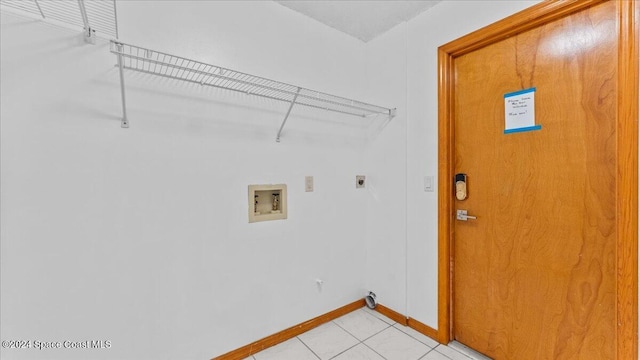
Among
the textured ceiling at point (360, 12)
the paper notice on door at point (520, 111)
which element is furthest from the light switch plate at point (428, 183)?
the textured ceiling at point (360, 12)

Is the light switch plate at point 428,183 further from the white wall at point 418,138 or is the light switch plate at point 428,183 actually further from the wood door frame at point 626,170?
the wood door frame at point 626,170

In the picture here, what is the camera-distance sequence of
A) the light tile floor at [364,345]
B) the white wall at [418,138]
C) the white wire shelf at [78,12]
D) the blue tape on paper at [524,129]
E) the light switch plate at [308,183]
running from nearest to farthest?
the white wire shelf at [78,12]
the blue tape on paper at [524,129]
the light tile floor at [364,345]
the white wall at [418,138]
the light switch plate at [308,183]

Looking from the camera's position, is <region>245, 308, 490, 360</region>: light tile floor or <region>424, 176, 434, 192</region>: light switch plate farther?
<region>424, 176, 434, 192</region>: light switch plate

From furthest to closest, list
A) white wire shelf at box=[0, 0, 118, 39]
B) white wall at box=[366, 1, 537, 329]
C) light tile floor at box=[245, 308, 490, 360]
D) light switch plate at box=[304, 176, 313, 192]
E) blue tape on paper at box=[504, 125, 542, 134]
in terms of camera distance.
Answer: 1. light switch plate at box=[304, 176, 313, 192]
2. white wall at box=[366, 1, 537, 329]
3. light tile floor at box=[245, 308, 490, 360]
4. blue tape on paper at box=[504, 125, 542, 134]
5. white wire shelf at box=[0, 0, 118, 39]

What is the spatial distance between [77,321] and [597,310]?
246cm

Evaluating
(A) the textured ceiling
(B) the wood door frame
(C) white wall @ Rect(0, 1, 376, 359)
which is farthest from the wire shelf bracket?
(B) the wood door frame

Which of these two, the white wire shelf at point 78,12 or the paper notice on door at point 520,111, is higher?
the white wire shelf at point 78,12

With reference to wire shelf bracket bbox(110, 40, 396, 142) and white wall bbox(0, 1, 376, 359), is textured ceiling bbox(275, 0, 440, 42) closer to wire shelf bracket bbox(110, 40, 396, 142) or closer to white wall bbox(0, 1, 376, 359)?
white wall bbox(0, 1, 376, 359)

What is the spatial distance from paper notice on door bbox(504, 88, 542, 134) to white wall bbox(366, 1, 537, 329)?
41 centimetres

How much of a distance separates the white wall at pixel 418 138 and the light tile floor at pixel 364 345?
0.50 feet

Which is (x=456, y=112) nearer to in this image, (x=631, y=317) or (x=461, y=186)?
(x=461, y=186)

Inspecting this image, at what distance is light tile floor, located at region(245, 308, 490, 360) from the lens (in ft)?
5.49

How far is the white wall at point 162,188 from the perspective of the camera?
45.2 inches

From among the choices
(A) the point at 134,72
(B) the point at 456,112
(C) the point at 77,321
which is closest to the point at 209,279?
(C) the point at 77,321
